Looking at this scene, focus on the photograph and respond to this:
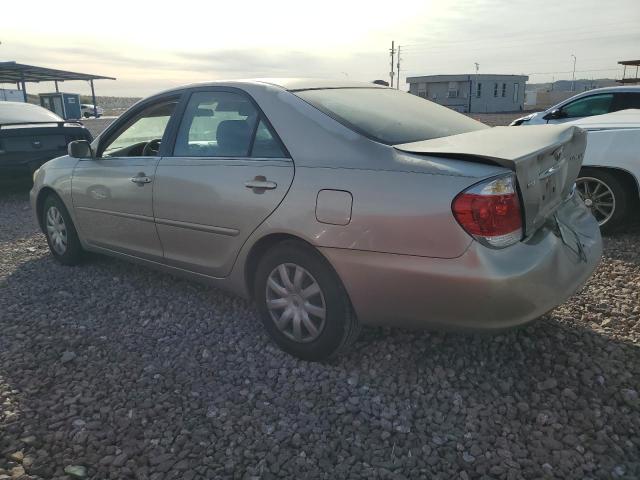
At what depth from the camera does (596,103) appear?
9.05 metres

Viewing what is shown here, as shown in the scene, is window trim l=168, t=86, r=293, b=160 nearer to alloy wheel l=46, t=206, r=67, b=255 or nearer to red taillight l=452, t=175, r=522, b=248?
red taillight l=452, t=175, r=522, b=248

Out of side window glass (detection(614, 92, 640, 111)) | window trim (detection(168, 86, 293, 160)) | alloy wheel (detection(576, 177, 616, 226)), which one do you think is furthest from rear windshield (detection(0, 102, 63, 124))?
side window glass (detection(614, 92, 640, 111))

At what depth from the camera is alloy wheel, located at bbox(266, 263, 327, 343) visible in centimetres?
296

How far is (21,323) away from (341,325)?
246cm

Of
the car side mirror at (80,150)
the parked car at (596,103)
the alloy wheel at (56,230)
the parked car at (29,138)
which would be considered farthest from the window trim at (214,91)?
the parked car at (596,103)

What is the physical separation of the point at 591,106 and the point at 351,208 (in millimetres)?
8165

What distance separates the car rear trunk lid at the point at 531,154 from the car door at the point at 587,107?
6712 millimetres

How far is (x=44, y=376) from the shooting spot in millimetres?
3082

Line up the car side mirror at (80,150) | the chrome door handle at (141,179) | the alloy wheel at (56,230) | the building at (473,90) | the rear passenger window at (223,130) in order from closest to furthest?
the rear passenger window at (223,130), the chrome door handle at (141,179), the car side mirror at (80,150), the alloy wheel at (56,230), the building at (473,90)

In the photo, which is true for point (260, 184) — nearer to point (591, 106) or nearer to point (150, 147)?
point (150, 147)

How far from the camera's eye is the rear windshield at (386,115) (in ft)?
9.52

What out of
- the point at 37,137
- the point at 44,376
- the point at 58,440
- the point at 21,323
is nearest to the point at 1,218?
the point at 37,137

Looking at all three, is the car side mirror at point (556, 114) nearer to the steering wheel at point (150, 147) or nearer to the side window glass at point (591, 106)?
the side window glass at point (591, 106)

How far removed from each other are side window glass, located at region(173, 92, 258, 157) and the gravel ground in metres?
1.20
